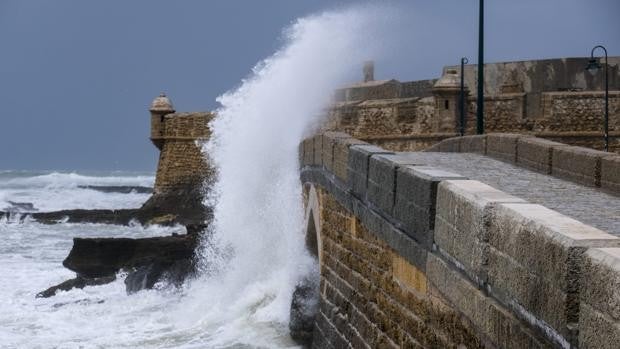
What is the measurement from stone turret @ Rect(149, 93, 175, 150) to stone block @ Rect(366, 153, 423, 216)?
2865cm

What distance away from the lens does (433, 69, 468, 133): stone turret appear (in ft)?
74.4

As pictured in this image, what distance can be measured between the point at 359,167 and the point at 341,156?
3.67ft

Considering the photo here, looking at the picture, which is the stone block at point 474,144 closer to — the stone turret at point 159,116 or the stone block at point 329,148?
the stone block at point 329,148

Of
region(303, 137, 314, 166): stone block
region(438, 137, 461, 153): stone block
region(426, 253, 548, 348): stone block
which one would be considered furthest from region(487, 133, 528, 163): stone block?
region(426, 253, 548, 348): stone block

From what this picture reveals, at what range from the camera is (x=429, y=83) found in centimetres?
2691

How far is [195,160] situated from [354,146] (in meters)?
26.5

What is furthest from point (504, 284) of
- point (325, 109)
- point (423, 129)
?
point (423, 129)

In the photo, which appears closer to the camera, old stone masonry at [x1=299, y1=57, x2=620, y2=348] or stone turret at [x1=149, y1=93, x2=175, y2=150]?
old stone masonry at [x1=299, y1=57, x2=620, y2=348]

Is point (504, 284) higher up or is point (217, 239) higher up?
point (504, 284)

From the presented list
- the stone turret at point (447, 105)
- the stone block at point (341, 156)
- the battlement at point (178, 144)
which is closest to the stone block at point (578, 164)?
the stone block at point (341, 156)

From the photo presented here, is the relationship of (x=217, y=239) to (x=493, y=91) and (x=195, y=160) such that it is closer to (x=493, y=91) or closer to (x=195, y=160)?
(x=493, y=91)

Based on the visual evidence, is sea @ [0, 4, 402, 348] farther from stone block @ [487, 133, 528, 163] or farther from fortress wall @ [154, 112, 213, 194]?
fortress wall @ [154, 112, 213, 194]

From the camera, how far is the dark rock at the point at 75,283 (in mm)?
17859

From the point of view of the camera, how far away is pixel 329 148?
1073cm
